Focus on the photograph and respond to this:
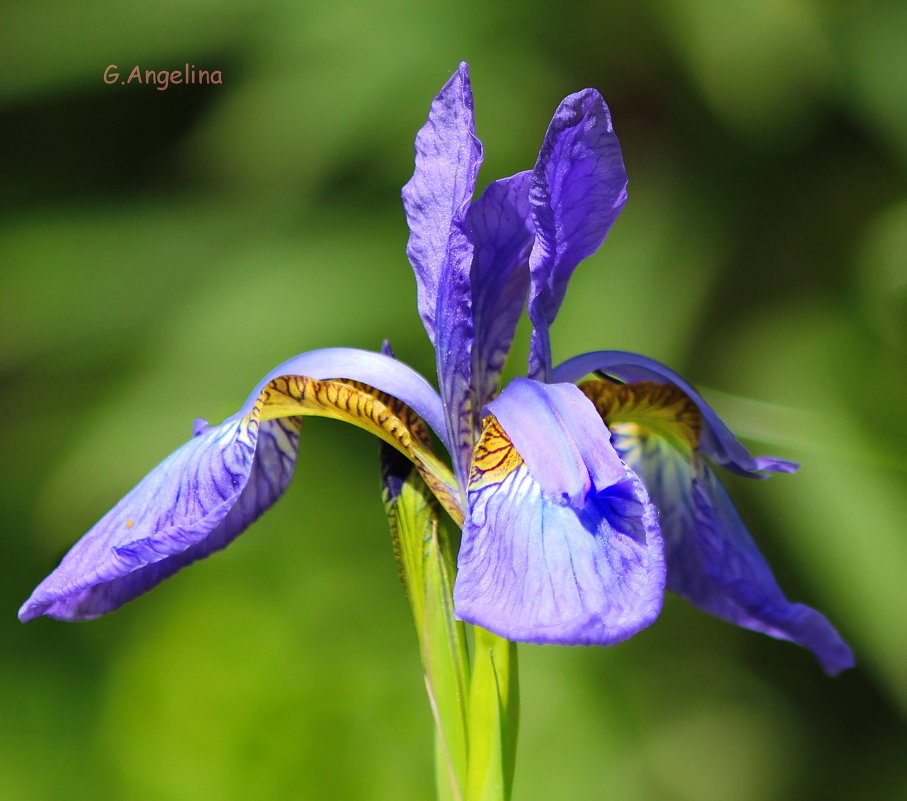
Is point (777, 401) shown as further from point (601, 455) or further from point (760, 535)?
point (601, 455)

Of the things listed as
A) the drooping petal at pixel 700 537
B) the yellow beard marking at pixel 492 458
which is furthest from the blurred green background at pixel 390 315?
the yellow beard marking at pixel 492 458

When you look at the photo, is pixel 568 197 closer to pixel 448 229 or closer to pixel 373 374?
pixel 448 229

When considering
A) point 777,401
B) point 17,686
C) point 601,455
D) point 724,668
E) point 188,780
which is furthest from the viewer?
point 724,668

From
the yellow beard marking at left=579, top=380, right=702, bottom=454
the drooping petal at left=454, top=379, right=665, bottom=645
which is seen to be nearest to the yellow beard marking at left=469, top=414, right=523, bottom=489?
the drooping petal at left=454, top=379, right=665, bottom=645

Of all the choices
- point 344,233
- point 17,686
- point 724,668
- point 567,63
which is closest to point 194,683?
point 17,686

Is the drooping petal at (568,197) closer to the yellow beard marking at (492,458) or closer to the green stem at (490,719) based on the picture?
the yellow beard marking at (492,458)

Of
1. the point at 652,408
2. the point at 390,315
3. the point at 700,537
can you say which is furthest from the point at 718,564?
the point at 390,315
